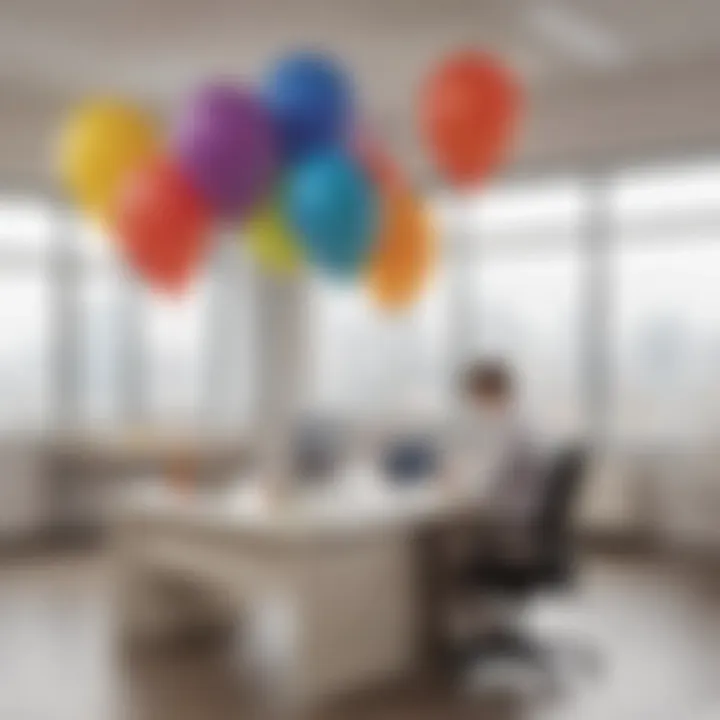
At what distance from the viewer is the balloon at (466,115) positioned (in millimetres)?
4594

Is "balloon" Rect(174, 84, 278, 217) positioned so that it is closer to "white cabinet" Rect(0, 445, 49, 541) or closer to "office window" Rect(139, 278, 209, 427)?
"white cabinet" Rect(0, 445, 49, 541)

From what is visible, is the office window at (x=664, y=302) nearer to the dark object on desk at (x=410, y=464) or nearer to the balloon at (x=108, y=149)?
the dark object on desk at (x=410, y=464)

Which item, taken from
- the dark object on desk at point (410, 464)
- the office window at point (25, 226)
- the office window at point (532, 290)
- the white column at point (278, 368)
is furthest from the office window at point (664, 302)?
the office window at point (25, 226)

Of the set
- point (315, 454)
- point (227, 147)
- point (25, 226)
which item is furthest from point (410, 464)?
point (25, 226)

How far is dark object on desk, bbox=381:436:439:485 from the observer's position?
5703 millimetres

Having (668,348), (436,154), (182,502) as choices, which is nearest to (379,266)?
(436,154)

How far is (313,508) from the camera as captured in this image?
4.92 m

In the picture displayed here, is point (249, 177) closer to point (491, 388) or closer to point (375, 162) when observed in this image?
point (375, 162)

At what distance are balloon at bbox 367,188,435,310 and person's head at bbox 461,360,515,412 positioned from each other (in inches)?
33.0

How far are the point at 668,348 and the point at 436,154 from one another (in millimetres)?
4172

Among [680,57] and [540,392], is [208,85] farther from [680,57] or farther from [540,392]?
[540,392]

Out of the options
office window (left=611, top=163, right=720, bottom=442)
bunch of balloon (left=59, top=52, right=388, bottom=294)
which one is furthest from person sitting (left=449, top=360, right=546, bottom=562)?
office window (left=611, top=163, right=720, bottom=442)

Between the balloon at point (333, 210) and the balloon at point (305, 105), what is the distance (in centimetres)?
10

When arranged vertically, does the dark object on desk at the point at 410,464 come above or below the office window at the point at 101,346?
below
